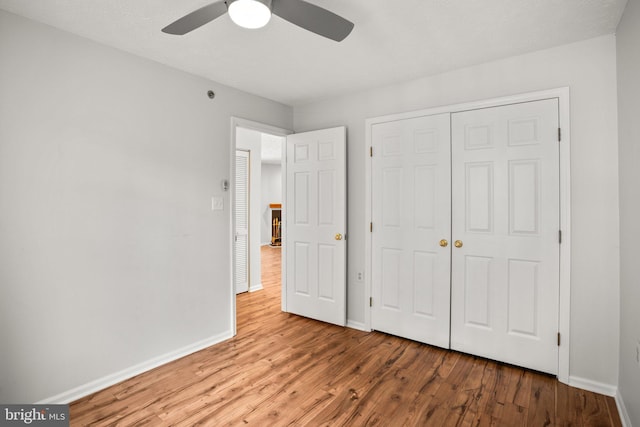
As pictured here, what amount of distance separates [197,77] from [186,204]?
1.16 m

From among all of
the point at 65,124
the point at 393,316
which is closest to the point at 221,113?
the point at 65,124

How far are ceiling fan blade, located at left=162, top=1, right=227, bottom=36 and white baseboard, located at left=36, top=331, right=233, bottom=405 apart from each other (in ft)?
7.81

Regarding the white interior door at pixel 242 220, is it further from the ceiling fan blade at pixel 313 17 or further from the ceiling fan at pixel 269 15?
the ceiling fan blade at pixel 313 17

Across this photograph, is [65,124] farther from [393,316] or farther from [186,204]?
[393,316]

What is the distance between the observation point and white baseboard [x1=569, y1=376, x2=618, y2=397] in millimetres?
2221

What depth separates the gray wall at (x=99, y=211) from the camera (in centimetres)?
200

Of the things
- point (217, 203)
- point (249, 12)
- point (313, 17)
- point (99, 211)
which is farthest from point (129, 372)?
point (313, 17)

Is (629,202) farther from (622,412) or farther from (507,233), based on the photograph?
(622,412)

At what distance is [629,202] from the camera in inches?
75.9

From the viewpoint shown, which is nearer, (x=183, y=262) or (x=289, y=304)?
(x=183, y=262)

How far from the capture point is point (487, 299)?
2.70 meters

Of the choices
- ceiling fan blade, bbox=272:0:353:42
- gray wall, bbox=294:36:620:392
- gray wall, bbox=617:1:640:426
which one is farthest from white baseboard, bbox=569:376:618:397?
ceiling fan blade, bbox=272:0:353:42

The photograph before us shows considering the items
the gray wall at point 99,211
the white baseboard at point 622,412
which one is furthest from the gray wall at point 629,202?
the gray wall at point 99,211

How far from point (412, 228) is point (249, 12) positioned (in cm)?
225
